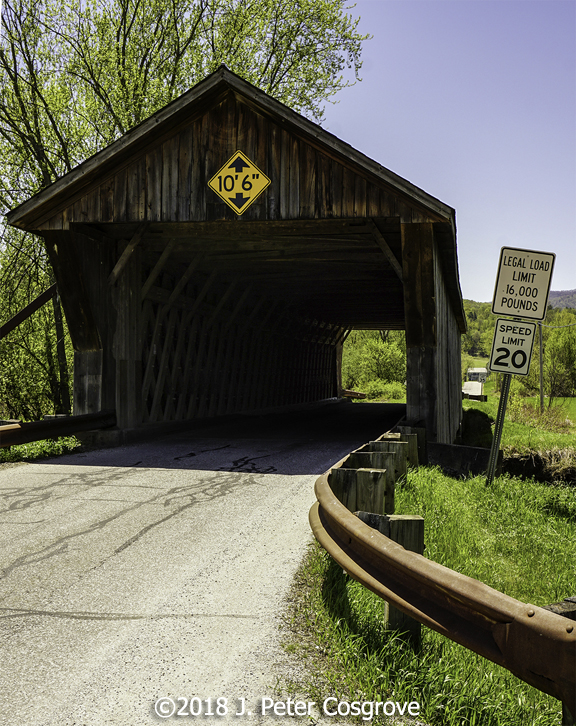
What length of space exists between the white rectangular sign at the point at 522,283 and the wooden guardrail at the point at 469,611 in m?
5.71

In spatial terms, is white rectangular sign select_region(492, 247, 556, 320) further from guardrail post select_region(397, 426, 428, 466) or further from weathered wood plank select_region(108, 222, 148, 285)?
weathered wood plank select_region(108, 222, 148, 285)

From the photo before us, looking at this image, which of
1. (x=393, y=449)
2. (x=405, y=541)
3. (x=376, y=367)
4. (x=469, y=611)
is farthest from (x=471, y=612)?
(x=376, y=367)

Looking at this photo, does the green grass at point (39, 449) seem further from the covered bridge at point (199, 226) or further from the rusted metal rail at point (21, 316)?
the rusted metal rail at point (21, 316)

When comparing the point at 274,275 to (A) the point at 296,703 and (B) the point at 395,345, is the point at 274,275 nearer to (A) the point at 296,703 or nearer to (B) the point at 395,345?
(A) the point at 296,703

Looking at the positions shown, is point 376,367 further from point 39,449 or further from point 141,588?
point 141,588

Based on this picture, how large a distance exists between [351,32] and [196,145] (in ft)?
45.4

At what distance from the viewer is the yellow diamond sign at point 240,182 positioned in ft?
32.9

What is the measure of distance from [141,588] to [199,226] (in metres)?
7.84

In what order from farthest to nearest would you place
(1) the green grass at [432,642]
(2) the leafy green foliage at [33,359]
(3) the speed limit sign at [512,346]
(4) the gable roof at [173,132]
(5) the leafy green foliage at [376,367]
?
(5) the leafy green foliage at [376,367]
(2) the leafy green foliage at [33,359]
(4) the gable roof at [173,132]
(3) the speed limit sign at [512,346]
(1) the green grass at [432,642]

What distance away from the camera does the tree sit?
17734 millimetres

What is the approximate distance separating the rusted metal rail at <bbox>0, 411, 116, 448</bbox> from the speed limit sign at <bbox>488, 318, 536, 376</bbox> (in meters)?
6.37

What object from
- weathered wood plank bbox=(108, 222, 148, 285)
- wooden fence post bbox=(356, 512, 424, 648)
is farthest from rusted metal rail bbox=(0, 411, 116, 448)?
wooden fence post bbox=(356, 512, 424, 648)

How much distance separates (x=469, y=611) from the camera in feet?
7.43

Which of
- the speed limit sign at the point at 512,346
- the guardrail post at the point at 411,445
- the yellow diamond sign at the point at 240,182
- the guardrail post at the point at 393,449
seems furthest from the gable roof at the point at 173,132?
the guardrail post at the point at 393,449
